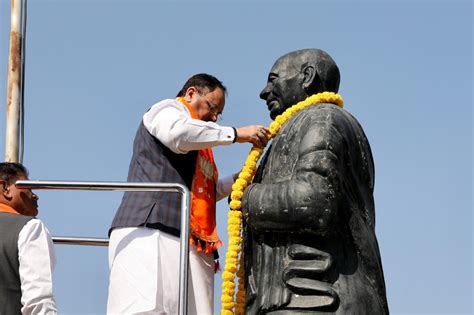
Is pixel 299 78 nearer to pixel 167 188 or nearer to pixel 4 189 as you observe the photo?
pixel 167 188

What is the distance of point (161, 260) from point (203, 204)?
21.6 inches

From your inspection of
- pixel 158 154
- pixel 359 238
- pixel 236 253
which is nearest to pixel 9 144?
pixel 158 154

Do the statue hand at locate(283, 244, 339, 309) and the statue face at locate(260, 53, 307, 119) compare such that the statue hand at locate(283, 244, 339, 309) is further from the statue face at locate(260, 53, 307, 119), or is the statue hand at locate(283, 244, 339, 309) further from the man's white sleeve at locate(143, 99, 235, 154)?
the statue face at locate(260, 53, 307, 119)

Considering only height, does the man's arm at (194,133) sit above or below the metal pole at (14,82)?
below

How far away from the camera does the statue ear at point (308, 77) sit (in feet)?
28.1

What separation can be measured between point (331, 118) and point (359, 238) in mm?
752

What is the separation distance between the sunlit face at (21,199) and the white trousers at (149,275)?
22.2 inches

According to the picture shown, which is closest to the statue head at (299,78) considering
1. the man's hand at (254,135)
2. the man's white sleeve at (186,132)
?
the man's hand at (254,135)

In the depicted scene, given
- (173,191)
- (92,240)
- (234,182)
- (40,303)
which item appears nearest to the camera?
(40,303)

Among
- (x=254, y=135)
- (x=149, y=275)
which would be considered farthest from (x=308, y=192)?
(x=149, y=275)

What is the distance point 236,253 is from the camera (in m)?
8.29

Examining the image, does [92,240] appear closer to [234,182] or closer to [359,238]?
[234,182]

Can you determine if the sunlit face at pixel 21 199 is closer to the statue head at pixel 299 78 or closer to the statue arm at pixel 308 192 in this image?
the statue arm at pixel 308 192

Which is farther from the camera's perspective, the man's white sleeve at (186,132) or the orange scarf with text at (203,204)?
the orange scarf with text at (203,204)
